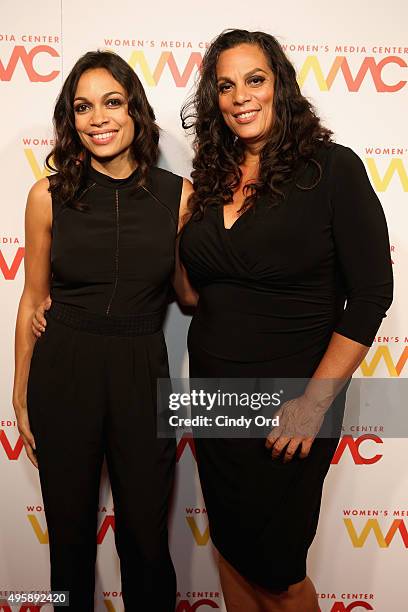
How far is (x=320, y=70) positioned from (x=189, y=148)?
0.42 m

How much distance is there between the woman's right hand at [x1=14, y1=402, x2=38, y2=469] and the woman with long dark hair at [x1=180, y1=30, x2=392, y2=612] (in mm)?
449

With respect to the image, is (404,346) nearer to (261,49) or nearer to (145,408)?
(145,408)

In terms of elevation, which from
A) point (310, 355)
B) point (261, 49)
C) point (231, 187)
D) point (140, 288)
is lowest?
point (310, 355)

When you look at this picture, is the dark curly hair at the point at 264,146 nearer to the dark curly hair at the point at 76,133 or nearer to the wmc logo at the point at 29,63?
the dark curly hair at the point at 76,133

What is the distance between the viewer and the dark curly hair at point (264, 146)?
1203 mm

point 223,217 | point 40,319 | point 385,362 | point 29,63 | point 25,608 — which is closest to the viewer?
point 223,217

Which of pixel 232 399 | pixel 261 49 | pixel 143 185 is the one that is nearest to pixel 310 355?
pixel 232 399

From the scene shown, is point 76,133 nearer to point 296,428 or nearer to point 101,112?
point 101,112

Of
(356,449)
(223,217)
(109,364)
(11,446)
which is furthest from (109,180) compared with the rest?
(356,449)

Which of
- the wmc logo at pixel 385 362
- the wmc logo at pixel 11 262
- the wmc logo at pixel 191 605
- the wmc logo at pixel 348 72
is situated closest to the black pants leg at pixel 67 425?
the wmc logo at pixel 11 262

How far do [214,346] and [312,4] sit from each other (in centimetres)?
99

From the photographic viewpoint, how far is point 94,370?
1.29m

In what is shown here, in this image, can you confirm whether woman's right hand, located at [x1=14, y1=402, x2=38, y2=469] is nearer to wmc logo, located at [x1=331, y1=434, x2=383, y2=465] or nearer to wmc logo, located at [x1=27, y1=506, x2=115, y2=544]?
wmc logo, located at [x1=27, y1=506, x2=115, y2=544]

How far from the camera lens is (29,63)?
155cm
